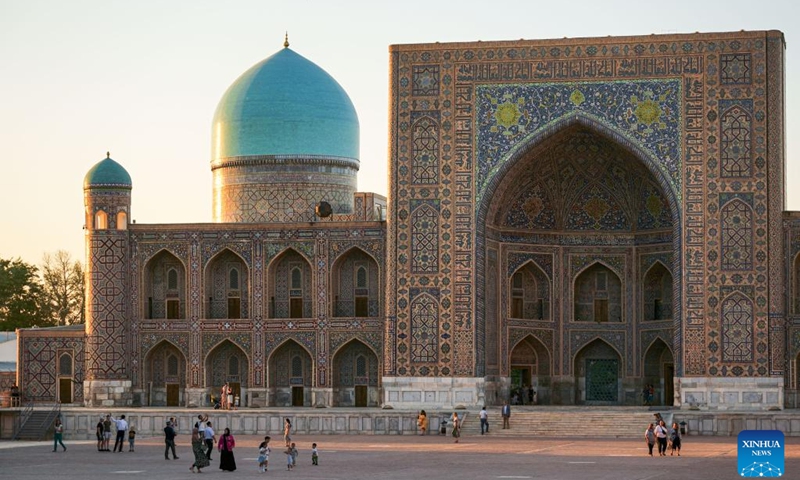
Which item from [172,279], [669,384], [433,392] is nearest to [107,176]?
[172,279]

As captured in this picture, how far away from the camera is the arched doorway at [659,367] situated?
32.8m

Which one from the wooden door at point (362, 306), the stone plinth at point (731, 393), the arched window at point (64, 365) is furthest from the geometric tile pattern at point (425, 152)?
the arched window at point (64, 365)

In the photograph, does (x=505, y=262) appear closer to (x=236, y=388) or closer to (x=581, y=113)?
(x=581, y=113)

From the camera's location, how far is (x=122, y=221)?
3303 centimetres

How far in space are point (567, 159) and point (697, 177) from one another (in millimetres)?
3182

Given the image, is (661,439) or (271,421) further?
(271,421)

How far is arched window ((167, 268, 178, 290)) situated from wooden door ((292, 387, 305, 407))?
10.2 feet

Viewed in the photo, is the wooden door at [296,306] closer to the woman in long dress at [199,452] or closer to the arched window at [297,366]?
the arched window at [297,366]

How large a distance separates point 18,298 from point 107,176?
12658mm

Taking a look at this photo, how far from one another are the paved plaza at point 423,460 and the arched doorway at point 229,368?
14.3 feet

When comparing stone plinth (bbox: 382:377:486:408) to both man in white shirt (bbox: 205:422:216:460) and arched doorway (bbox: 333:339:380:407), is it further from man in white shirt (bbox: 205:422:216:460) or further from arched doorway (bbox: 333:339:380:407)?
man in white shirt (bbox: 205:422:216:460)

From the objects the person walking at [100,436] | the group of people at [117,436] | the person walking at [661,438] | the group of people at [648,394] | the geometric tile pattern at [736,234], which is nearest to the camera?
the person walking at [661,438]

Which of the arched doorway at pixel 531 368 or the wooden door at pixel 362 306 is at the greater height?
the wooden door at pixel 362 306

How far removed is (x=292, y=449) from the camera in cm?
2186
